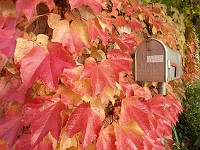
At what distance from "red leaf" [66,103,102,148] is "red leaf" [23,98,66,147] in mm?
53

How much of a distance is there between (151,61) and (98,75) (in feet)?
2.55

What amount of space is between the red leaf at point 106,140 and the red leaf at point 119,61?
0.89 ft

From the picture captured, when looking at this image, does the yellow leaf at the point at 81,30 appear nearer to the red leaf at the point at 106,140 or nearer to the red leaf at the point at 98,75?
the red leaf at the point at 98,75

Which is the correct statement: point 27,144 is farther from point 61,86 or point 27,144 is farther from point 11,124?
point 61,86

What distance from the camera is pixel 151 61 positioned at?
167 centimetres

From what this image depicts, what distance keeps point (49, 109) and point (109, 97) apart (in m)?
0.27

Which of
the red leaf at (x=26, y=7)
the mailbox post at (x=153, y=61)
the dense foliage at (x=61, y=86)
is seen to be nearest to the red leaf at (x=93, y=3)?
the dense foliage at (x=61, y=86)

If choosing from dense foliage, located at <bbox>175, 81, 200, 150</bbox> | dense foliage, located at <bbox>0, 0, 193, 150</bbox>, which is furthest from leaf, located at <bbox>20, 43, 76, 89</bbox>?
dense foliage, located at <bbox>175, 81, 200, 150</bbox>

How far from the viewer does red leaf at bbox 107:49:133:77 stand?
1.08m

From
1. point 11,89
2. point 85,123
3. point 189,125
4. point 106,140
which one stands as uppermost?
point 11,89

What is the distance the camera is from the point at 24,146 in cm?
98

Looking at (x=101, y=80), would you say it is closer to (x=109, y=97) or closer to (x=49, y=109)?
(x=109, y=97)

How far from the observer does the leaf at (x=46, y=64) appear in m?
0.84

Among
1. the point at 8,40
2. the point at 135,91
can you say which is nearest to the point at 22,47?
the point at 8,40
